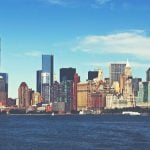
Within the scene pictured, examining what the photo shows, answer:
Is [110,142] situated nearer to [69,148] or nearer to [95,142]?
[95,142]

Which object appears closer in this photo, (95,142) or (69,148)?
(69,148)

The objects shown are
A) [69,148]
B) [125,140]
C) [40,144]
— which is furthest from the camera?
[125,140]

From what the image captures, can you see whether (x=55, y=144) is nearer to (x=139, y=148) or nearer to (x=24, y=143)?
(x=24, y=143)

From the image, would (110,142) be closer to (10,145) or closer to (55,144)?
(55,144)

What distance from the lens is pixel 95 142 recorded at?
118 metres

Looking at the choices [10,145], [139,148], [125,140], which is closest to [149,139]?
[125,140]

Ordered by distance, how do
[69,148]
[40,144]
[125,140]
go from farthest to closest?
[125,140], [40,144], [69,148]

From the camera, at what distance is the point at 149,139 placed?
4943 inches

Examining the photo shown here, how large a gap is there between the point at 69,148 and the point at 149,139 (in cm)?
2668

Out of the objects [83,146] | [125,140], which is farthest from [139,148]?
[125,140]

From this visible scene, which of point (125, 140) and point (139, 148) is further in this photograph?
point (125, 140)

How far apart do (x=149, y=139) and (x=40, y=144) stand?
24.4 m

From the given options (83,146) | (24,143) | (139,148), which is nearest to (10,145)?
(24,143)

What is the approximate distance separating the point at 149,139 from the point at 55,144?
22216 mm
